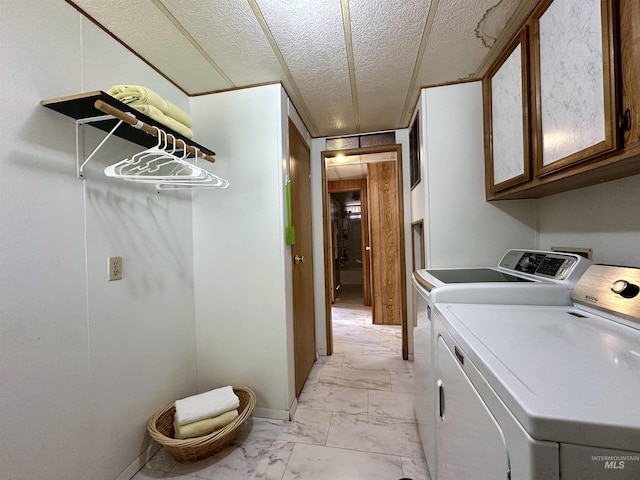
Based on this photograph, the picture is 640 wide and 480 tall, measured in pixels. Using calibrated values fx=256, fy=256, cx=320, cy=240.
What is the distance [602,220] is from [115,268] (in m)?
2.31

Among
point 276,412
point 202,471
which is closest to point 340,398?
point 276,412

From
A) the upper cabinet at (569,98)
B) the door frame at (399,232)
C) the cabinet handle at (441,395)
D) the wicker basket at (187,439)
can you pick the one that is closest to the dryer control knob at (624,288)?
the upper cabinet at (569,98)

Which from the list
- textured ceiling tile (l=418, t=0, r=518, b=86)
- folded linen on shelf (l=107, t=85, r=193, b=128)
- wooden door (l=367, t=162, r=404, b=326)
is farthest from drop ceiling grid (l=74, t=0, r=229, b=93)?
wooden door (l=367, t=162, r=404, b=326)

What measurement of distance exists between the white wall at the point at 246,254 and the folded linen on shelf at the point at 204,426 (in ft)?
0.97

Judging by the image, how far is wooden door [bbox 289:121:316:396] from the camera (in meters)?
1.98

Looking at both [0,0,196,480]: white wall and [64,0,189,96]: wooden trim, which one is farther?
[64,0,189,96]: wooden trim

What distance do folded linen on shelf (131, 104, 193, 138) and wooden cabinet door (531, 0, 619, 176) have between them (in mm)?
1718

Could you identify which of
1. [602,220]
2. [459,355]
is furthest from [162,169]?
[602,220]

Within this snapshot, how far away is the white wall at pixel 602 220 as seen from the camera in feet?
3.36

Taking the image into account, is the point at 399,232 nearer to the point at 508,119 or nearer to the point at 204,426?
the point at 508,119

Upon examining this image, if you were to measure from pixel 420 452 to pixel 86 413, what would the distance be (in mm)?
1675

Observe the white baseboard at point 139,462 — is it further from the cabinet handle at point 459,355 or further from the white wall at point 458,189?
the white wall at point 458,189

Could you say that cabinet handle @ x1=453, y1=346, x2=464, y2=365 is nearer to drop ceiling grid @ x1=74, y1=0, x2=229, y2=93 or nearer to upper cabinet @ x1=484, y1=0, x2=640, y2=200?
upper cabinet @ x1=484, y1=0, x2=640, y2=200

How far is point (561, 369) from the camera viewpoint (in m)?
0.55
